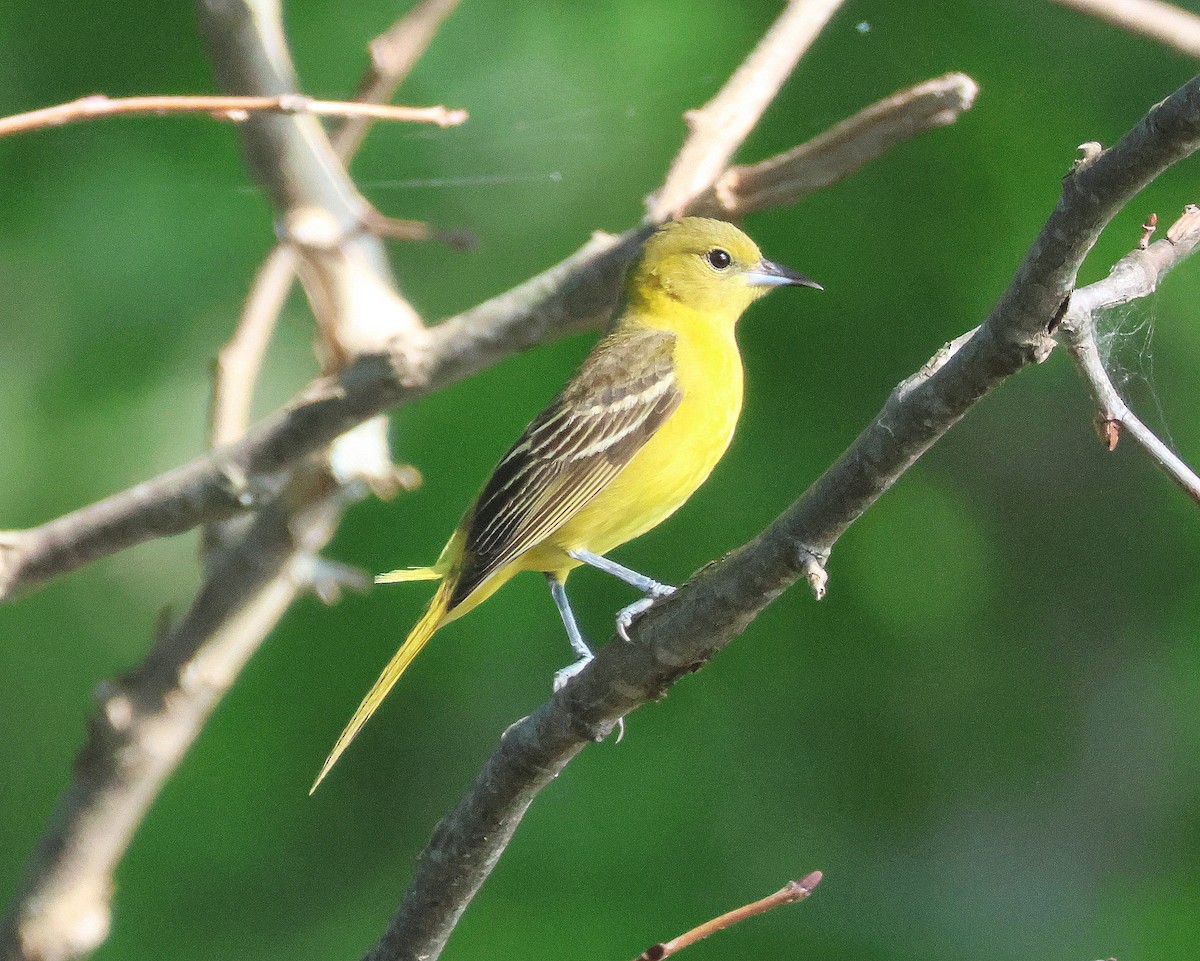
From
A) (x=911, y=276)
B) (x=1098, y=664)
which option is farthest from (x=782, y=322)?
(x=1098, y=664)

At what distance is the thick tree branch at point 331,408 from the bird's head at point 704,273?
0.45 meters

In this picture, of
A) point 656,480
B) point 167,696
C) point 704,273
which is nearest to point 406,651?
point 656,480

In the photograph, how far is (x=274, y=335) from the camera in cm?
386

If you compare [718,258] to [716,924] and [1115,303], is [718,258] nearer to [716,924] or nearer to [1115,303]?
[1115,303]

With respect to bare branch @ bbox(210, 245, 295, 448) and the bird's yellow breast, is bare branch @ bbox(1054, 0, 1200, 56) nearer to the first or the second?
the bird's yellow breast

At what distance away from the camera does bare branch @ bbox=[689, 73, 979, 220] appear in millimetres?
2023

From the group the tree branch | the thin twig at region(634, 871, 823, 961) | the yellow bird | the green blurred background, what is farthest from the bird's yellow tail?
the green blurred background

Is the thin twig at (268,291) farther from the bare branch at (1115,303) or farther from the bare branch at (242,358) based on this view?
the bare branch at (1115,303)

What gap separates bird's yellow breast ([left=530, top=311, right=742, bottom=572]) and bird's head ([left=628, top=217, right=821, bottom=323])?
0.31m

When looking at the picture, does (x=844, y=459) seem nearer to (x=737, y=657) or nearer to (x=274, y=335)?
(x=737, y=657)

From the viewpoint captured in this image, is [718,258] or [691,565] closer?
[718,258]

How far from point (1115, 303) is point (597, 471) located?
1.15m

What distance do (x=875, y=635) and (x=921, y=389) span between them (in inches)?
96.0

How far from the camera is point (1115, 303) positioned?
1.23 metres
